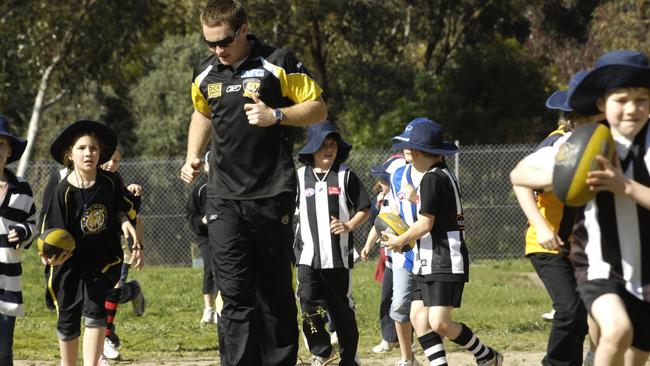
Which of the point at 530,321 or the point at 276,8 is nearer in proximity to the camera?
the point at 530,321

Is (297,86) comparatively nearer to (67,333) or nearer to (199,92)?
(199,92)

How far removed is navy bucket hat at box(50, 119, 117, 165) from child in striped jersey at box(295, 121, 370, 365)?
1.90 meters

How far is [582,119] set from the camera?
7.09 m

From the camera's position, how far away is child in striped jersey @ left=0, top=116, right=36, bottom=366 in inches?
301

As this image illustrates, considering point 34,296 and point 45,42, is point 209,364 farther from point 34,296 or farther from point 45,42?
point 45,42

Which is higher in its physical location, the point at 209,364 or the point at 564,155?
the point at 564,155

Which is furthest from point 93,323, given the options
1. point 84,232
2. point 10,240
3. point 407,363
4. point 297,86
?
point 407,363

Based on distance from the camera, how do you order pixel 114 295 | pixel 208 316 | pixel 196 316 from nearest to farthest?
pixel 114 295 < pixel 208 316 < pixel 196 316

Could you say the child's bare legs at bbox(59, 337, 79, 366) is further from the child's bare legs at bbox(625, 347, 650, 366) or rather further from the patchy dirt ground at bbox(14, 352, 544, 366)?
the child's bare legs at bbox(625, 347, 650, 366)

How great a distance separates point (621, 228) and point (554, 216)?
2.04 metres

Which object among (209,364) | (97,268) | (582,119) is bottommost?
(209,364)

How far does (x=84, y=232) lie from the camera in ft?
26.2

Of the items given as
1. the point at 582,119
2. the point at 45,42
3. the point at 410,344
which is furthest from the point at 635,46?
the point at 582,119

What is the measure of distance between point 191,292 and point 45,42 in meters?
10.6
